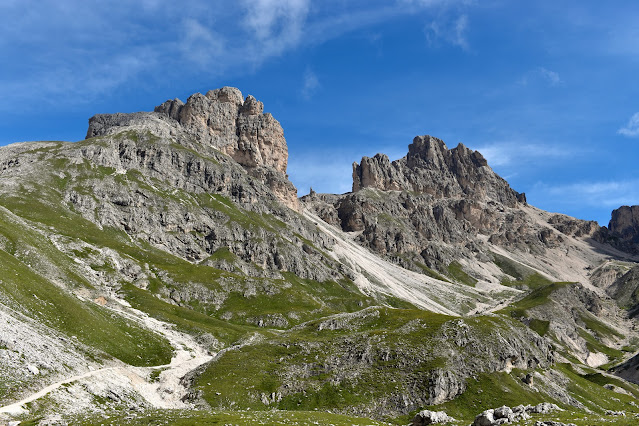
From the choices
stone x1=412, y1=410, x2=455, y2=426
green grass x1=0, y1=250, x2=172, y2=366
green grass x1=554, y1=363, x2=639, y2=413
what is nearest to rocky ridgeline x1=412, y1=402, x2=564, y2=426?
stone x1=412, y1=410, x2=455, y2=426

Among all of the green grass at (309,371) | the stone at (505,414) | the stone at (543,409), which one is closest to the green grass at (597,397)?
the green grass at (309,371)

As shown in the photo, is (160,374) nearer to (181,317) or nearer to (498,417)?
(181,317)

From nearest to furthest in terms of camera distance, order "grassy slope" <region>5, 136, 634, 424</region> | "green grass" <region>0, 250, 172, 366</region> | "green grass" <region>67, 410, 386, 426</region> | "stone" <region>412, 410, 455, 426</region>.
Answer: "green grass" <region>67, 410, 386, 426</region> < "stone" <region>412, 410, 455, 426</region> < "green grass" <region>0, 250, 172, 366</region> < "grassy slope" <region>5, 136, 634, 424</region>

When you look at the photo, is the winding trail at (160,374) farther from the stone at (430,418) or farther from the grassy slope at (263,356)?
the stone at (430,418)

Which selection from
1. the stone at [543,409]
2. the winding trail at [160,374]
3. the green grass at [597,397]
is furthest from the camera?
the green grass at [597,397]

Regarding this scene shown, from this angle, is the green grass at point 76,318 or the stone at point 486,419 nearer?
the stone at point 486,419

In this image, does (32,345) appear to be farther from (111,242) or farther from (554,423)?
(111,242)

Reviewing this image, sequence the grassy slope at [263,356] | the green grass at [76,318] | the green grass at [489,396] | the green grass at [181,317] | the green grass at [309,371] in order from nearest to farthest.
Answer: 1. the green grass at [76,318]
2. the grassy slope at [263,356]
3. the green grass at [309,371]
4. the green grass at [489,396]
5. the green grass at [181,317]

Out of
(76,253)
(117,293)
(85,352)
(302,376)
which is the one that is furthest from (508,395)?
(76,253)

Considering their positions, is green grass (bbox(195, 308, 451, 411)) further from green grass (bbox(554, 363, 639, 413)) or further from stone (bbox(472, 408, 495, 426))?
stone (bbox(472, 408, 495, 426))

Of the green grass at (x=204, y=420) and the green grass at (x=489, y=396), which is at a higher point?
the green grass at (x=204, y=420)

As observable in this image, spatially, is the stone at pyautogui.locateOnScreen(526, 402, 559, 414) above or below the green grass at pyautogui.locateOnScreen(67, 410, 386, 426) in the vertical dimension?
below

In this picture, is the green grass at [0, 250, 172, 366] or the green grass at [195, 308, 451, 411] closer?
the green grass at [0, 250, 172, 366]

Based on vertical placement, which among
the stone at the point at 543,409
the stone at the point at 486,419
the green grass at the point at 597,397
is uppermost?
the stone at the point at 486,419
